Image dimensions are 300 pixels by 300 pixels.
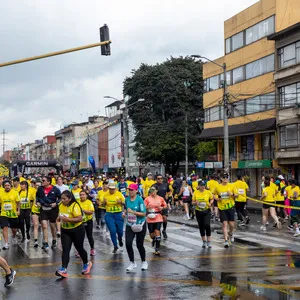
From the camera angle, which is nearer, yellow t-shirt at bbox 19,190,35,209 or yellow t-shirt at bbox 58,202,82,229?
yellow t-shirt at bbox 58,202,82,229

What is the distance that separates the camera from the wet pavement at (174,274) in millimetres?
8977

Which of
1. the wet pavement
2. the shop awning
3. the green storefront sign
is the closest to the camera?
the wet pavement

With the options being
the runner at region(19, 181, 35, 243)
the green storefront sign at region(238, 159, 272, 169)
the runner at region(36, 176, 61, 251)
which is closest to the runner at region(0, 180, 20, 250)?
the runner at region(36, 176, 61, 251)

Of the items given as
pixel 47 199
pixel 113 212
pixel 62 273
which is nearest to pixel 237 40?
pixel 47 199

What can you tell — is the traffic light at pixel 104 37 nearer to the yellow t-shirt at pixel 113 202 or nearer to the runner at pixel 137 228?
the yellow t-shirt at pixel 113 202

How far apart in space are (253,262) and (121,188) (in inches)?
349

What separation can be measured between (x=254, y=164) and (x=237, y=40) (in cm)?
1011

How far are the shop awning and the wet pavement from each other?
84.3 ft

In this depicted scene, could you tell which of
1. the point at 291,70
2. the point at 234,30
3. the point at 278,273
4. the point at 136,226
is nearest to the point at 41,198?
the point at 136,226

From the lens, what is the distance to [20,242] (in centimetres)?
1636

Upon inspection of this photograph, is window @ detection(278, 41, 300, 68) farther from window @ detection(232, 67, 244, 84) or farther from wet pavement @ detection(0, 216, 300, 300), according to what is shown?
wet pavement @ detection(0, 216, 300, 300)

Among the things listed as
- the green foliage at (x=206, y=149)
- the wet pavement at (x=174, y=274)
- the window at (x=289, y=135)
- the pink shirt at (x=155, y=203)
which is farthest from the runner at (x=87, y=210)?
the green foliage at (x=206, y=149)

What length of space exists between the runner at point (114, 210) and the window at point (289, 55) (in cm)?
2616

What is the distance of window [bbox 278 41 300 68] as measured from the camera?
37.2 m
